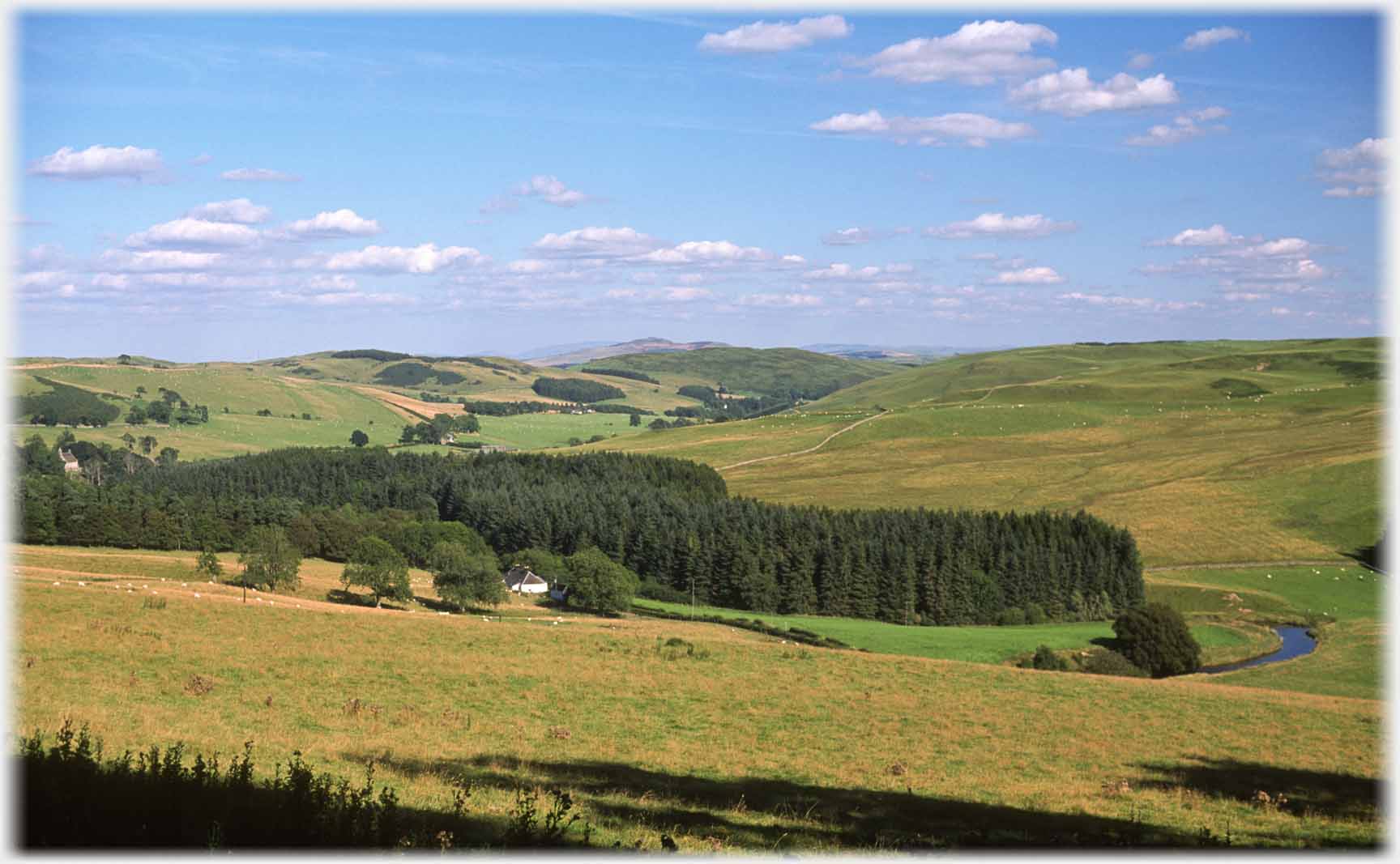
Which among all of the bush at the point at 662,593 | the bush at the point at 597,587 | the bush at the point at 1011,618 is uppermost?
the bush at the point at 597,587

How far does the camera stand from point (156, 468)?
186 metres

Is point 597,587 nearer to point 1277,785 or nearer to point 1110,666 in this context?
point 1110,666

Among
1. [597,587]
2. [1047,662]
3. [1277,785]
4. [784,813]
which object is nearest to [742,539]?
[597,587]

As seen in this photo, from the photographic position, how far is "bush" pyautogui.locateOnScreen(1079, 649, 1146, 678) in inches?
2862

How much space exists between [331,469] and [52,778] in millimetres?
168723

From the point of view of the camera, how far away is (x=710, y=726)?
30359 millimetres

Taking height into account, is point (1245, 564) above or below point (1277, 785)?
below

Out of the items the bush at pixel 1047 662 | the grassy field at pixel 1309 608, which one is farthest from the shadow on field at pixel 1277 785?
the bush at pixel 1047 662

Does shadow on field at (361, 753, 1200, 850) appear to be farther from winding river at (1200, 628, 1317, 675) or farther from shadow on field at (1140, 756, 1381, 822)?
winding river at (1200, 628, 1317, 675)

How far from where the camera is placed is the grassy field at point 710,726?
19.0 meters

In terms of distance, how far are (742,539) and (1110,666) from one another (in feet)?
157

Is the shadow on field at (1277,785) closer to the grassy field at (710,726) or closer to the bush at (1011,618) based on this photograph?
the grassy field at (710,726)

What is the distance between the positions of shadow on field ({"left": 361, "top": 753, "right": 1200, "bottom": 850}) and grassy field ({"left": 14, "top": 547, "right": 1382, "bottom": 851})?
9 cm

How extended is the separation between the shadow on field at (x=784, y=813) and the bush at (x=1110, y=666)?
55922 mm
